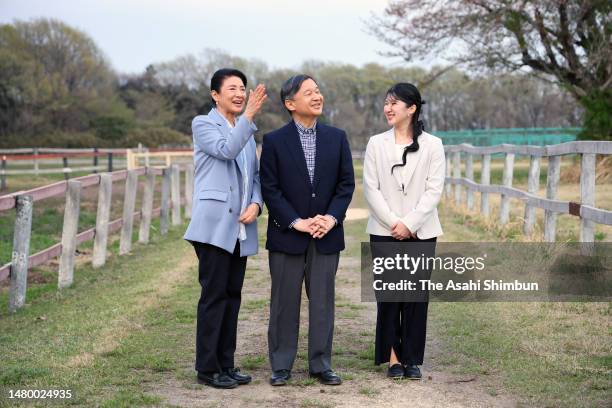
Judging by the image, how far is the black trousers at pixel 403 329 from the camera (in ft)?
18.2

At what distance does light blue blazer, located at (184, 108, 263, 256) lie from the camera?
17.4 ft

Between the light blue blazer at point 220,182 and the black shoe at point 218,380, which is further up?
the light blue blazer at point 220,182

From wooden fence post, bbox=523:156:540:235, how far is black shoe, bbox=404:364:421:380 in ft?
20.1

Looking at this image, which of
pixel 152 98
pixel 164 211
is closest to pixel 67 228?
pixel 164 211

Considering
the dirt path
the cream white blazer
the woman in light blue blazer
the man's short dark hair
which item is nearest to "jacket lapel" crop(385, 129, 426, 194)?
the cream white blazer

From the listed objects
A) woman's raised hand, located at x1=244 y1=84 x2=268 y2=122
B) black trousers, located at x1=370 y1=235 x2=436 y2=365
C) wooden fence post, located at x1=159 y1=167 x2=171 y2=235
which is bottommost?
wooden fence post, located at x1=159 y1=167 x2=171 y2=235

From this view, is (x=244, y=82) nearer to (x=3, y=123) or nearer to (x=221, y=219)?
(x=221, y=219)

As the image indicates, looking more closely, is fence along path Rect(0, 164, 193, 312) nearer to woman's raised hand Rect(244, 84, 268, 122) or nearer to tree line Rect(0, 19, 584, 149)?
woman's raised hand Rect(244, 84, 268, 122)

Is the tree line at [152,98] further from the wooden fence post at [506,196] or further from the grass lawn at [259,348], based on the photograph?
→ the grass lawn at [259,348]

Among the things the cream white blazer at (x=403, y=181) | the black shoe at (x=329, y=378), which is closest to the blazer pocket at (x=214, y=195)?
the cream white blazer at (x=403, y=181)

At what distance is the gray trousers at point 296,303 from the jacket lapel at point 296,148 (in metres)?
0.42

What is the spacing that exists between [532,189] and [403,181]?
6.49 meters

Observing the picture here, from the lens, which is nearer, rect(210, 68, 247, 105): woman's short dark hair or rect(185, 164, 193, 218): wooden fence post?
rect(210, 68, 247, 105): woman's short dark hair

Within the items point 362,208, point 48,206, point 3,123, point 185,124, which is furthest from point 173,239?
point 185,124
